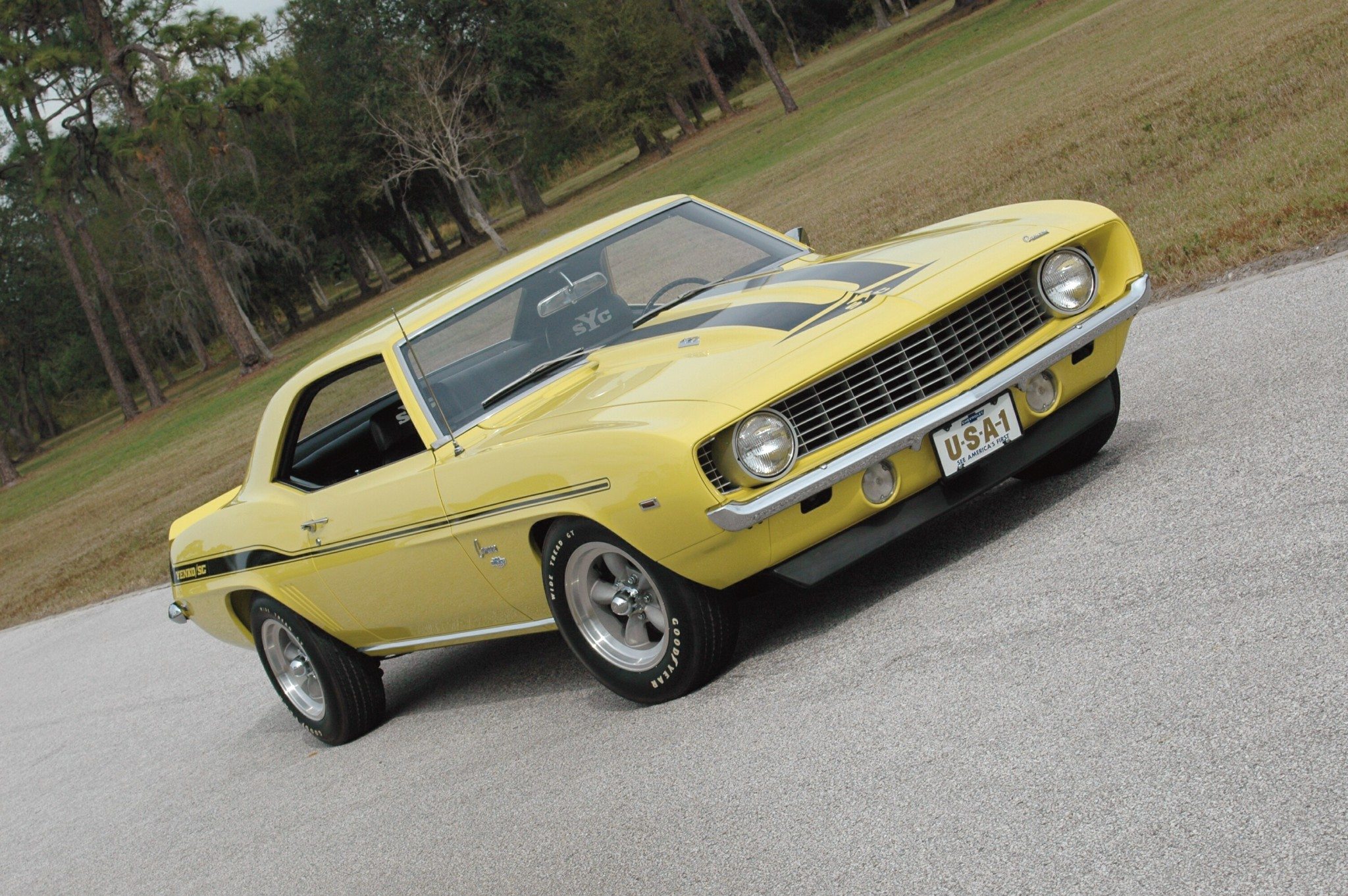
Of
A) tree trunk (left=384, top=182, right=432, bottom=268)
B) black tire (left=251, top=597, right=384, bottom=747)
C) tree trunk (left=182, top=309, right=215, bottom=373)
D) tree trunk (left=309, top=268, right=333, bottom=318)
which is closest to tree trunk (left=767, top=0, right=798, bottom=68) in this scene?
tree trunk (left=384, top=182, right=432, bottom=268)

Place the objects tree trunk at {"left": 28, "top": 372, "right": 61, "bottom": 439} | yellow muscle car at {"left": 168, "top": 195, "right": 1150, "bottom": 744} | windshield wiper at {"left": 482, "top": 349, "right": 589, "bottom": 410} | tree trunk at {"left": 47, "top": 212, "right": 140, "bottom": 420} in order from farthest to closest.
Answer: tree trunk at {"left": 28, "top": 372, "right": 61, "bottom": 439} < tree trunk at {"left": 47, "top": 212, "right": 140, "bottom": 420} < windshield wiper at {"left": 482, "top": 349, "right": 589, "bottom": 410} < yellow muscle car at {"left": 168, "top": 195, "right": 1150, "bottom": 744}

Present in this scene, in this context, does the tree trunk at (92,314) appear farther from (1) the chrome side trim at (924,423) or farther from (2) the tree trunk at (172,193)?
(1) the chrome side trim at (924,423)

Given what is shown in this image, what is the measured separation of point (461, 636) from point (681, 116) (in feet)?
187

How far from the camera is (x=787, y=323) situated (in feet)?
15.5

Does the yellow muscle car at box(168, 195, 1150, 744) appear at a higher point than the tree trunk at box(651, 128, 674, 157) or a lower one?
lower

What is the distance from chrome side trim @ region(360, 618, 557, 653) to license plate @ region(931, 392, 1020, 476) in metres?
1.49

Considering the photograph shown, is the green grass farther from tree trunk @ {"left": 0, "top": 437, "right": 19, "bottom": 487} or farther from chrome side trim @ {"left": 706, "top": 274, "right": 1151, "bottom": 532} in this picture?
chrome side trim @ {"left": 706, "top": 274, "right": 1151, "bottom": 532}

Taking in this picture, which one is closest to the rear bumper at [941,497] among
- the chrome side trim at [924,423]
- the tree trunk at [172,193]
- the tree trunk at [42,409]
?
the chrome side trim at [924,423]

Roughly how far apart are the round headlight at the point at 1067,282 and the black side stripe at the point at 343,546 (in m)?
1.81

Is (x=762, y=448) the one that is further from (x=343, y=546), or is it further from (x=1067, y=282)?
(x=343, y=546)

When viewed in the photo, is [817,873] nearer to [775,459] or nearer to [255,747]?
[775,459]

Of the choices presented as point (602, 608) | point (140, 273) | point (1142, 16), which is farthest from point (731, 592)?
point (140, 273)

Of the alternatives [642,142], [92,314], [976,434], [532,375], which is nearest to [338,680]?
[532,375]

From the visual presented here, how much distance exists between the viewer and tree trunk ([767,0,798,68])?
7500cm
